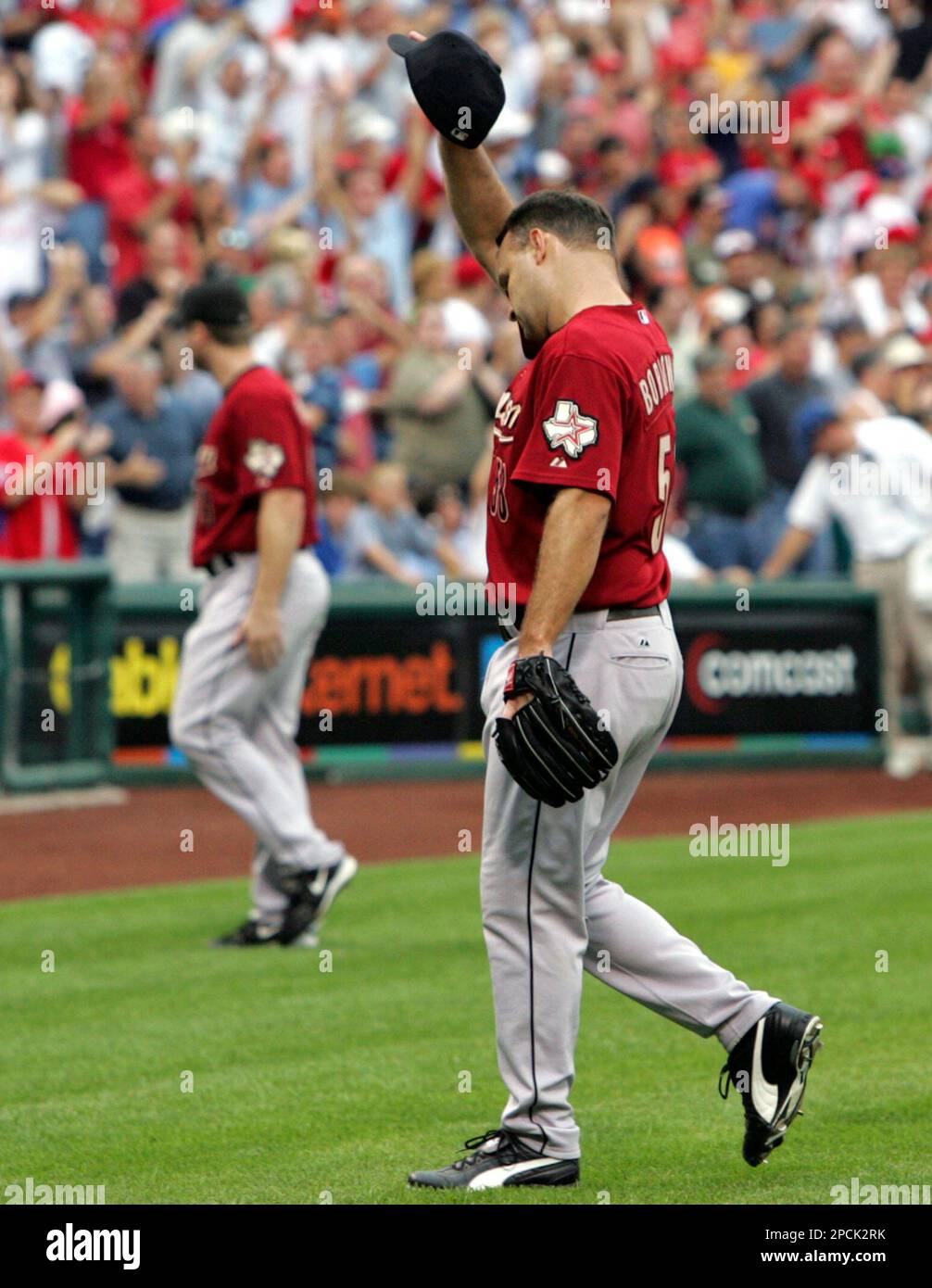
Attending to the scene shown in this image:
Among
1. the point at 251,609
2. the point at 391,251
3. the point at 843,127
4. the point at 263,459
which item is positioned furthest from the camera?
the point at 843,127

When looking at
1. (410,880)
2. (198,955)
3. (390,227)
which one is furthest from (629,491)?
(390,227)

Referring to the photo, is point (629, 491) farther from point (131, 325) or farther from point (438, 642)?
point (131, 325)

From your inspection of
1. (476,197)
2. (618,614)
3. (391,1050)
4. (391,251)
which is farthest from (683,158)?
(618,614)

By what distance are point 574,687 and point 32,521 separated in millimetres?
9443

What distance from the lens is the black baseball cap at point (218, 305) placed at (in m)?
8.65

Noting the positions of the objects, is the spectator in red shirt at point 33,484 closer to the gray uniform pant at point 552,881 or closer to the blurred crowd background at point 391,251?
the blurred crowd background at point 391,251

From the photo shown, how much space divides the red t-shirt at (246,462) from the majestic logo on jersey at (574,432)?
3.72 metres

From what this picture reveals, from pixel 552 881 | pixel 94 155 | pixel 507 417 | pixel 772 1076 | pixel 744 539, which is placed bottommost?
pixel 772 1076

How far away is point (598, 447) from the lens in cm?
493

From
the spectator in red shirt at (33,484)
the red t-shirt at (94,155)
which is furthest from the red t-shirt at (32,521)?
the red t-shirt at (94,155)

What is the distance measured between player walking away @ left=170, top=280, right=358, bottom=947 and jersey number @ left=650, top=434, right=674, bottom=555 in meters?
3.47

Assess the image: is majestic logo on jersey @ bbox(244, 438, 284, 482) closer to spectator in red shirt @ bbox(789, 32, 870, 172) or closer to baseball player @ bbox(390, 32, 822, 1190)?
baseball player @ bbox(390, 32, 822, 1190)

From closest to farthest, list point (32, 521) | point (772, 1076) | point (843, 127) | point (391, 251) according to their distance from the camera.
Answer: point (772, 1076)
point (32, 521)
point (391, 251)
point (843, 127)

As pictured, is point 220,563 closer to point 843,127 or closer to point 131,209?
point 131,209
